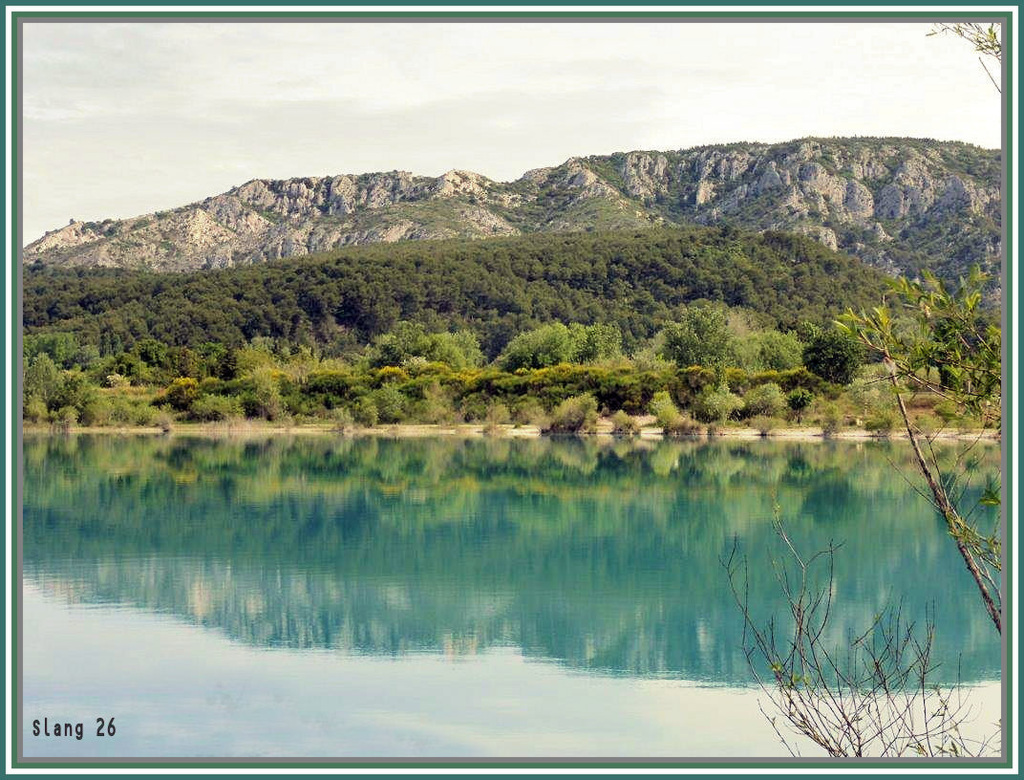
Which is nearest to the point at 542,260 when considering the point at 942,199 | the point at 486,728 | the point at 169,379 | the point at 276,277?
the point at 276,277

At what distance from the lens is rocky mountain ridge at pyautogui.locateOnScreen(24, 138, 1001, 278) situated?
71.0 meters

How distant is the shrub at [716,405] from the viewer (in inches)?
1335

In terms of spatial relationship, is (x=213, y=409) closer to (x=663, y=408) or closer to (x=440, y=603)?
(x=663, y=408)

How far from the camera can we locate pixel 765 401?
113 ft

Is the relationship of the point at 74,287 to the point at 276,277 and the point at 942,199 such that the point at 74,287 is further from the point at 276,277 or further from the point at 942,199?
the point at 942,199

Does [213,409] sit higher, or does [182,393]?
[182,393]

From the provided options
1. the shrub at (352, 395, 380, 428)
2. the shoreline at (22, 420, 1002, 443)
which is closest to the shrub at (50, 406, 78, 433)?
the shoreline at (22, 420, 1002, 443)

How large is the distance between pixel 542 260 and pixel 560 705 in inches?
2212

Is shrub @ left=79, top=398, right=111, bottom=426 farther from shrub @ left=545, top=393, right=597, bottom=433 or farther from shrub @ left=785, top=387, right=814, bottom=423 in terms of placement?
shrub @ left=785, top=387, right=814, bottom=423

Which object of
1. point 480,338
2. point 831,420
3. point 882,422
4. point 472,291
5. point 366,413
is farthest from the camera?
point 472,291

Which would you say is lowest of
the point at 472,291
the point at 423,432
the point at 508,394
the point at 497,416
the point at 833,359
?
the point at 423,432

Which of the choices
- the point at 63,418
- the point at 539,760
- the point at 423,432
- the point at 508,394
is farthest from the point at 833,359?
the point at 539,760

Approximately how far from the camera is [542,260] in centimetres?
6306

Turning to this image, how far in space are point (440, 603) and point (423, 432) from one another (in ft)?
79.5
